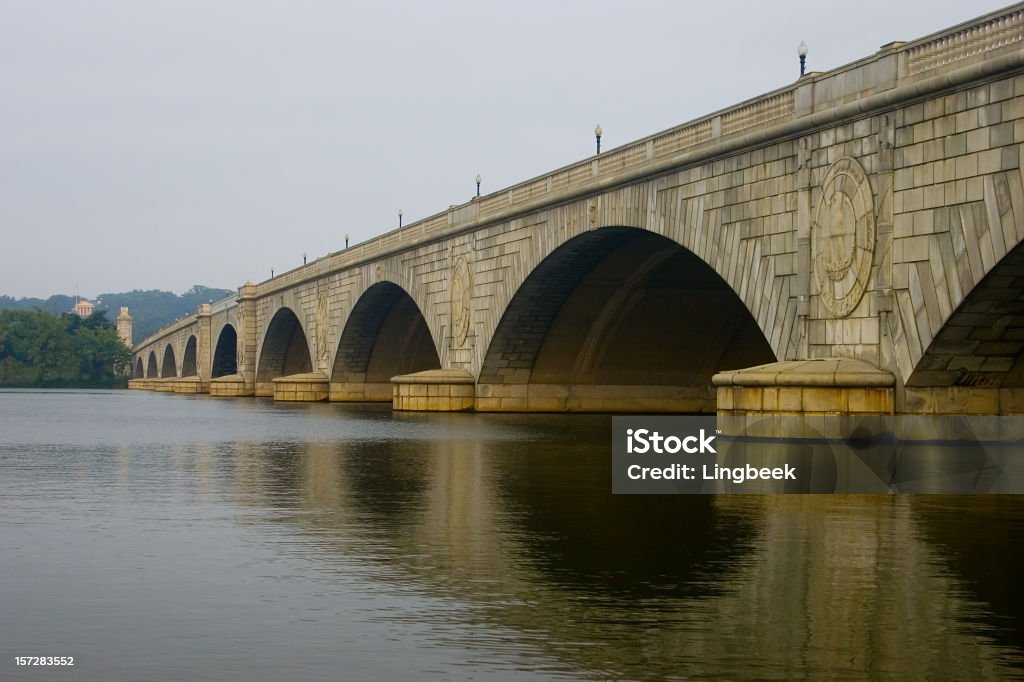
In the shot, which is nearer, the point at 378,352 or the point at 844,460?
the point at 844,460

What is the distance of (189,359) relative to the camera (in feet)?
456

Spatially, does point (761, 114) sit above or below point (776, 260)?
above

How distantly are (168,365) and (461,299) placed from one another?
370ft

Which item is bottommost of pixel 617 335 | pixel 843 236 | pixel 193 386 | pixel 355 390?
pixel 355 390

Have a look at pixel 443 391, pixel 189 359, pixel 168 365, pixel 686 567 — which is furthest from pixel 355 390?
pixel 168 365

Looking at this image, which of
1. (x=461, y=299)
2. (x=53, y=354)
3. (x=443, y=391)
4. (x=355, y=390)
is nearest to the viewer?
(x=443, y=391)

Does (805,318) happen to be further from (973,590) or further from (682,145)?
(973,590)

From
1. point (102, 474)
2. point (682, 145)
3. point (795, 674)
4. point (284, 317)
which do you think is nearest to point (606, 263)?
point (682, 145)

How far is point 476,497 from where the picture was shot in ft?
60.5

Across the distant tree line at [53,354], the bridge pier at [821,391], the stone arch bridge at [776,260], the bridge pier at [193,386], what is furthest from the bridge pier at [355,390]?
the distant tree line at [53,354]

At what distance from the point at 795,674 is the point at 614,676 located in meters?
1.11

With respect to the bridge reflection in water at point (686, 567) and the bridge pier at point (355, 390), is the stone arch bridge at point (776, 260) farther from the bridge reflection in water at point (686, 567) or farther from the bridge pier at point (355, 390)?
the bridge pier at point (355, 390)

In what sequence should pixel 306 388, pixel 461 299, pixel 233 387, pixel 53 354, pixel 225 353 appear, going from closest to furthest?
1. pixel 461 299
2. pixel 306 388
3. pixel 233 387
4. pixel 225 353
5. pixel 53 354

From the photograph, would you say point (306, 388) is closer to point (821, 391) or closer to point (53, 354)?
point (821, 391)
